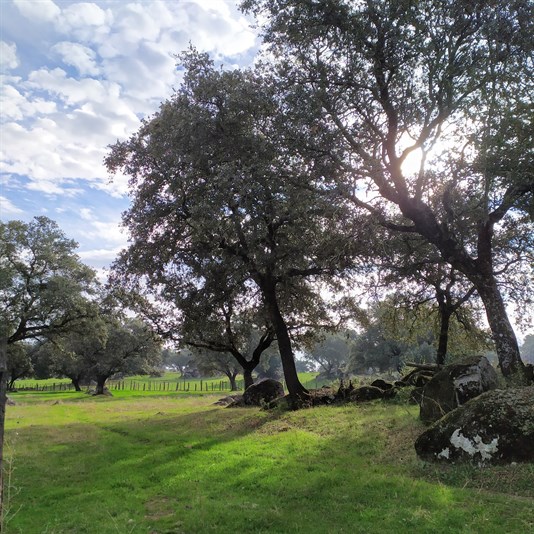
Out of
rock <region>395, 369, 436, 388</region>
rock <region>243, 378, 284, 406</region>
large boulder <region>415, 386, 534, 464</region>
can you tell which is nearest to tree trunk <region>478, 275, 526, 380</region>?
large boulder <region>415, 386, 534, 464</region>

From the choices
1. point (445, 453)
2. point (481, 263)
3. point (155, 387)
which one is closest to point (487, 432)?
point (445, 453)

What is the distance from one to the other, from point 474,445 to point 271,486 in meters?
4.60

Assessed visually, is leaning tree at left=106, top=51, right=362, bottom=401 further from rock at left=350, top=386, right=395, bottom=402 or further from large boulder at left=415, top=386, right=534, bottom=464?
large boulder at left=415, top=386, right=534, bottom=464

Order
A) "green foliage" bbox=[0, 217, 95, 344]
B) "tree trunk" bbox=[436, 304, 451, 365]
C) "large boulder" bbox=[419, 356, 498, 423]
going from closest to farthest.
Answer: "large boulder" bbox=[419, 356, 498, 423]
"tree trunk" bbox=[436, 304, 451, 365]
"green foliage" bbox=[0, 217, 95, 344]

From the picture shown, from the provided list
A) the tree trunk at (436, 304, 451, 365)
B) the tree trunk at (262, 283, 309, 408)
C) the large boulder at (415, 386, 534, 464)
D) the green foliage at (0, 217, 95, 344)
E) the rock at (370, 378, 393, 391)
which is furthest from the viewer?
the green foliage at (0, 217, 95, 344)

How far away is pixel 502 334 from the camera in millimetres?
13984

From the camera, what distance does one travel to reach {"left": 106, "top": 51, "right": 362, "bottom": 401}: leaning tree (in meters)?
16.2

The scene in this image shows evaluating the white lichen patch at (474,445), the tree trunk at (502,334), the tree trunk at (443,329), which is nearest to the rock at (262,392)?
the tree trunk at (443,329)

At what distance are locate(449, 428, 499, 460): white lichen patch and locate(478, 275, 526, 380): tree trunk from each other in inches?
183

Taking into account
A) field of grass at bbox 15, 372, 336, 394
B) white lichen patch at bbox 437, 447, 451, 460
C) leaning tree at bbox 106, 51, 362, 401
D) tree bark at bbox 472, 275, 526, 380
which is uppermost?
leaning tree at bbox 106, 51, 362, 401

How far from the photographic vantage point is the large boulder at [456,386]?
12.5 metres

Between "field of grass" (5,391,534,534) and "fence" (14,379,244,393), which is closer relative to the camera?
"field of grass" (5,391,534,534)

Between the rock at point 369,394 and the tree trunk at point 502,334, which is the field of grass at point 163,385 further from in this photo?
the tree trunk at point 502,334

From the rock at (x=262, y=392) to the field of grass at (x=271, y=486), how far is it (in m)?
12.0
